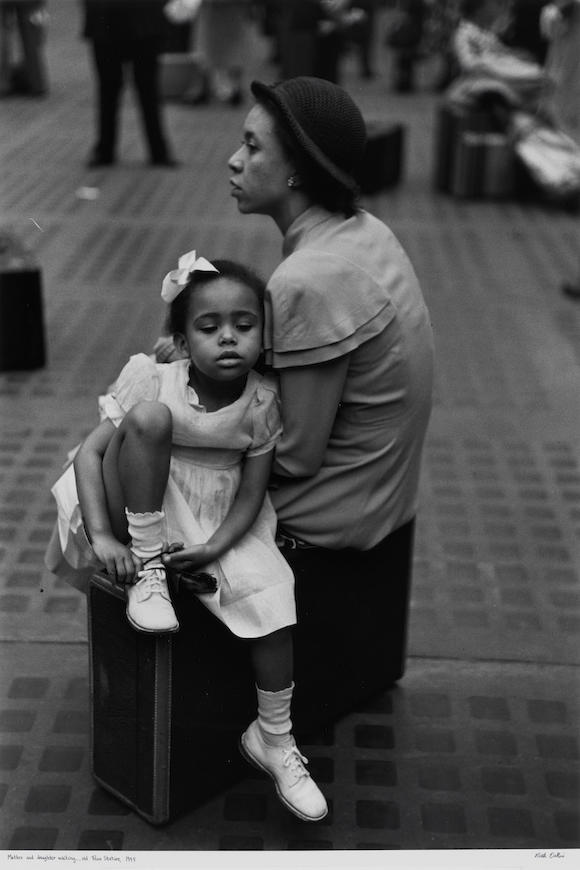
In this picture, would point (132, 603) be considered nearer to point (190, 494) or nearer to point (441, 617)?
point (190, 494)

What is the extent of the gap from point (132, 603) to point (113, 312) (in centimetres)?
428

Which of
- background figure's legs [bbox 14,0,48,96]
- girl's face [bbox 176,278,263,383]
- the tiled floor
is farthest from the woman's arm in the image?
background figure's legs [bbox 14,0,48,96]

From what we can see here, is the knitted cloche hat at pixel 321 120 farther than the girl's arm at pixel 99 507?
Yes

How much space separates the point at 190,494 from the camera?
277 centimetres

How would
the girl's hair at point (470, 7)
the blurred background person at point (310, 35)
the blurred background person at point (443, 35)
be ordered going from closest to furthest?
the blurred background person at point (310, 35) → the girl's hair at point (470, 7) → the blurred background person at point (443, 35)

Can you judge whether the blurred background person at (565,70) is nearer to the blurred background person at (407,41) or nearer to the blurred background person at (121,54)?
the blurred background person at (121,54)

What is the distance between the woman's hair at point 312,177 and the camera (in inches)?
113

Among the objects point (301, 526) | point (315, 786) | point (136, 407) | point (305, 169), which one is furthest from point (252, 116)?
point (315, 786)

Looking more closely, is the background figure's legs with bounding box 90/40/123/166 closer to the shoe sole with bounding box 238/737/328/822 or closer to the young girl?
the young girl

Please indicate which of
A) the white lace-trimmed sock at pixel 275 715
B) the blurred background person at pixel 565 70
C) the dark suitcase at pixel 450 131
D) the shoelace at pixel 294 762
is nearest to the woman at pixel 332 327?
the white lace-trimmed sock at pixel 275 715

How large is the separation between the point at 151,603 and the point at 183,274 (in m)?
0.71

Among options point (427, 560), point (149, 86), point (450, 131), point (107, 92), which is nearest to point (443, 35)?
point (450, 131)

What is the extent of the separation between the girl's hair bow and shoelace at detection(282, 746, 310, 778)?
3.58 ft
